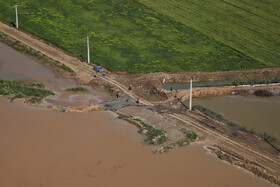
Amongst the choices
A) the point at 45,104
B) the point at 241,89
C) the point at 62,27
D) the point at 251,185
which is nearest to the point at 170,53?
the point at 241,89

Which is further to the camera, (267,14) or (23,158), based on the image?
(267,14)

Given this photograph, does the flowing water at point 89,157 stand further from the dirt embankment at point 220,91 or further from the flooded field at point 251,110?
the dirt embankment at point 220,91

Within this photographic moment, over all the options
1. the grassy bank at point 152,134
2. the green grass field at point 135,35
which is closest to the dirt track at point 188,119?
the green grass field at point 135,35

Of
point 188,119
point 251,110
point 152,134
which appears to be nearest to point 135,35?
point 251,110

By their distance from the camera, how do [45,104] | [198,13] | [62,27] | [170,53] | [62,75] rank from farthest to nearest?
[198,13]
[62,27]
[170,53]
[62,75]
[45,104]

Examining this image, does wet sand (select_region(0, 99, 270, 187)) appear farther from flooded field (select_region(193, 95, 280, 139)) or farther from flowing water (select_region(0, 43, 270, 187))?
flooded field (select_region(193, 95, 280, 139))

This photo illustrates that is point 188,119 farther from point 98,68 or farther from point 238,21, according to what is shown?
point 238,21

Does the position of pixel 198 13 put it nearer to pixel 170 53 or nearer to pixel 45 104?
pixel 170 53
